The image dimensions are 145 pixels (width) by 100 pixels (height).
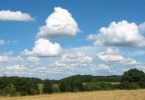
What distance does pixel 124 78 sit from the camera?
79.6m

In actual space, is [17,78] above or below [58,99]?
above

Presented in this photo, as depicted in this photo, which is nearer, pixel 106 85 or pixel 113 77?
pixel 106 85

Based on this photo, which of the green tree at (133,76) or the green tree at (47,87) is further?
the green tree at (133,76)

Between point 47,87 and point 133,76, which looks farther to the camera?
point 133,76

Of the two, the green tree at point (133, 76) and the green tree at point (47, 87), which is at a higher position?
the green tree at point (133, 76)

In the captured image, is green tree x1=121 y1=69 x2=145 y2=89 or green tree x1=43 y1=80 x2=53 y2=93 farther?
green tree x1=121 y1=69 x2=145 y2=89

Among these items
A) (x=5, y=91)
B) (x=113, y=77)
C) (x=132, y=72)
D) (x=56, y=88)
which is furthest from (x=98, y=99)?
(x=113, y=77)

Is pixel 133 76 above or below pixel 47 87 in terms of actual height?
above

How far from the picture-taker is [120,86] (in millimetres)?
65750

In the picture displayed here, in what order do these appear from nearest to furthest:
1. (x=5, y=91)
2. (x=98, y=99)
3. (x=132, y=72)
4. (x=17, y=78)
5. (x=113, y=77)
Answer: (x=98, y=99)
(x=5, y=91)
(x=17, y=78)
(x=132, y=72)
(x=113, y=77)

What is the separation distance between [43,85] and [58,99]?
91.6 ft

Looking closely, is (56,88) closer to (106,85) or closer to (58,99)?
(106,85)

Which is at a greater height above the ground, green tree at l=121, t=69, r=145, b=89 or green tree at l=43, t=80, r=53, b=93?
green tree at l=121, t=69, r=145, b=89

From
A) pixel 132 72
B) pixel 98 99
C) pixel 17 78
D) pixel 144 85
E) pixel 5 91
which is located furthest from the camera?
pixel 132 72
